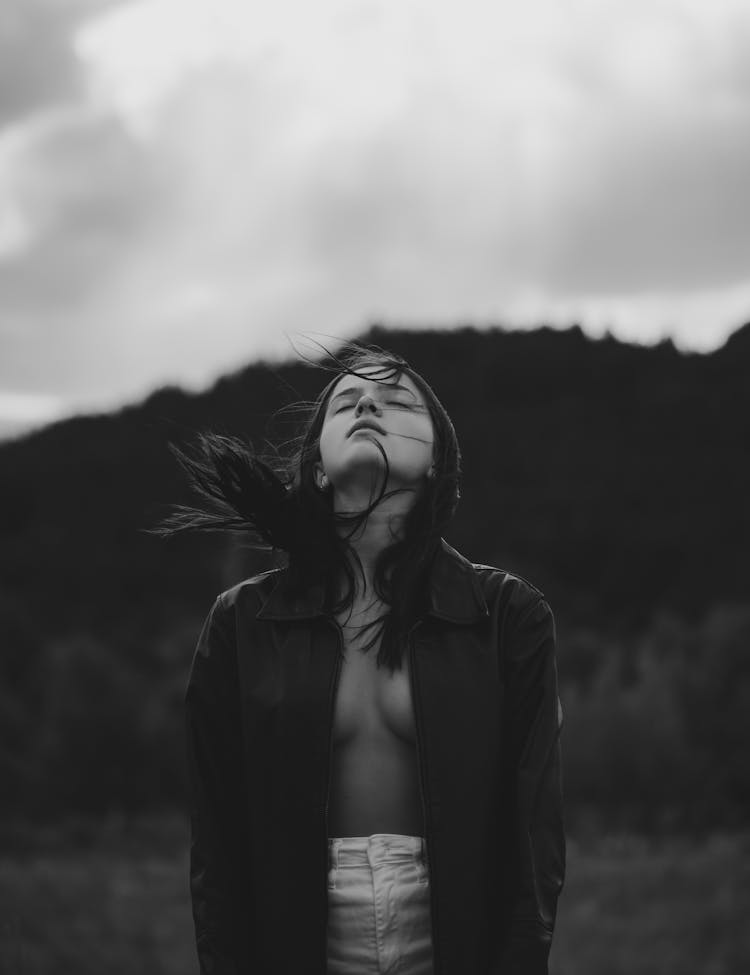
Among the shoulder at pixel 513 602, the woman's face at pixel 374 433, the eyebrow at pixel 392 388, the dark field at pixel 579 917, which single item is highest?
the eyebrow at pixel 392 388

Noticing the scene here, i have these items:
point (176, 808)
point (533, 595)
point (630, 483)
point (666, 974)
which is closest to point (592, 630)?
point (630, 483)

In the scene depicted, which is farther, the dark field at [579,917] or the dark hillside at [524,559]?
the dark hillside at [524,559]

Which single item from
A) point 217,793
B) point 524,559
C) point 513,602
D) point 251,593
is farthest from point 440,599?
point 524,559

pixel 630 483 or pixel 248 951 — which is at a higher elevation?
pixel 630 483

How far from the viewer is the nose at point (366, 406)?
220cm

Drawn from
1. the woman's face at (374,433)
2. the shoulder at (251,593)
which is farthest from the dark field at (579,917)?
the woman's face at (374,433)

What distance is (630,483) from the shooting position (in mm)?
22141

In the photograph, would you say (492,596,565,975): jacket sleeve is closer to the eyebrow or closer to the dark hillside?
the eyebrow

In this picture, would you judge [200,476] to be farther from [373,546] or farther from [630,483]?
[630,483]

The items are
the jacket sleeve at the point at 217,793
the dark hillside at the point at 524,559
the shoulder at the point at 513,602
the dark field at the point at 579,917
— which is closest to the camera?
the jacket sleeve at the point at 217,793

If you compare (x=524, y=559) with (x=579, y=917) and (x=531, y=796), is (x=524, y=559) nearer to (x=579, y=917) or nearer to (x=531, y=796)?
(x=579, y=917)

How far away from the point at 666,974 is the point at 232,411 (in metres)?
15.0

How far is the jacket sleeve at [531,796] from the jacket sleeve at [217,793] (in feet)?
1.64

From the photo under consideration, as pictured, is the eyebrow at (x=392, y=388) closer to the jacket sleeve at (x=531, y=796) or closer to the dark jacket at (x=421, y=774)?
the dark jacket at (x=421, y=774)
